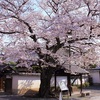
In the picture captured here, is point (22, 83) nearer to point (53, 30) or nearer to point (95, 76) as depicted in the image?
point (53, 30)

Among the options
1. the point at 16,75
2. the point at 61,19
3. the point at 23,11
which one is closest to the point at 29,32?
the point at 23,11

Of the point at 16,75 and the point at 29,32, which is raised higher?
the point at 29,32

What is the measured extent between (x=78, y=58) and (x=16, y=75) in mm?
7397

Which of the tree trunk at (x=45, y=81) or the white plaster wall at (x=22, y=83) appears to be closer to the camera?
the tree trunk at (x=45, y=81)

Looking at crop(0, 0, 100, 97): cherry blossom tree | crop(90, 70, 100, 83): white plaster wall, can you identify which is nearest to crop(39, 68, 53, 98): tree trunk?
crop(0, 0, 100, 97): cherry blossom tree

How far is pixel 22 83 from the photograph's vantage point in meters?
24.2

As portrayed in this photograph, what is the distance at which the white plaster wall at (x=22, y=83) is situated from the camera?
23.9 meters

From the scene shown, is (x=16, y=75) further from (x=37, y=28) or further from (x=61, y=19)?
(x=61, y=19)

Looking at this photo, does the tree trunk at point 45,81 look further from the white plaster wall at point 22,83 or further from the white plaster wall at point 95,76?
the white plaster wall at point 95,76

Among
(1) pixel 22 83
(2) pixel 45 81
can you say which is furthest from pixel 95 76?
(2) pixel 45 81

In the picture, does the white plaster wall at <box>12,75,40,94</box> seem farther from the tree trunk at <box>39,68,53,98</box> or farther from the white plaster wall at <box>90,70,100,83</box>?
the white plaster wall at <box>90,70,100,83</box>

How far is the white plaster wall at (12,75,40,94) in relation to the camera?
2388 centimetres

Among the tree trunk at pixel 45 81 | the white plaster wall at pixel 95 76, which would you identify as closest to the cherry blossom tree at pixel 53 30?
the tree trunk at pixel 45 81

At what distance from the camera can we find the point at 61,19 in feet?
55.1
